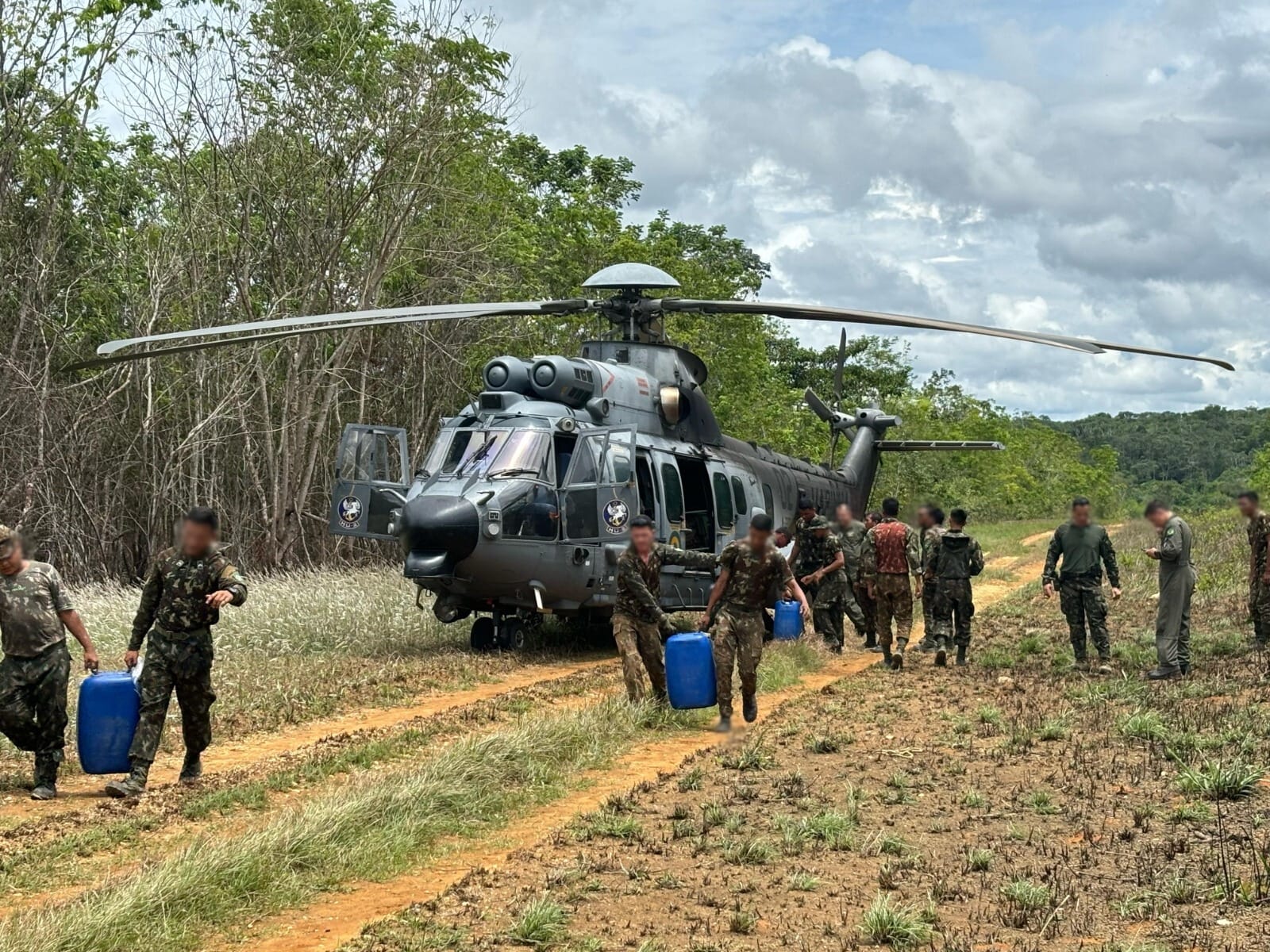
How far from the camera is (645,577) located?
9742mm

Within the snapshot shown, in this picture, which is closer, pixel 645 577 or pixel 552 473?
pixel 645 577

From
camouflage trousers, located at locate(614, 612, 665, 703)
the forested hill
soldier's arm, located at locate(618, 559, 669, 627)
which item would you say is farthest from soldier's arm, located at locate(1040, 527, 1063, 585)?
the forested hill

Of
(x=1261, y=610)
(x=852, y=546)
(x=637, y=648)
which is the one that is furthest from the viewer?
(x=852, y=546)

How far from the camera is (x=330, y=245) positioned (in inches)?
759

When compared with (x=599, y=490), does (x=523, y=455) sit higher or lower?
higher

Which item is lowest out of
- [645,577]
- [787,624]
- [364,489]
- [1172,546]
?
[787,624]

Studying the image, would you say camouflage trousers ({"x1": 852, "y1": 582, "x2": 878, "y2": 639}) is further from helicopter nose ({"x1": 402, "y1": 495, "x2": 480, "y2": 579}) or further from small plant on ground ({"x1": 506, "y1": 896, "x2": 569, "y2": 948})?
small plant on ground ({"x1": 506, "y1": 896, "x2": 569, "y2": 948})

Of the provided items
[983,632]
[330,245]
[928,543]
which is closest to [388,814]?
[928,543]

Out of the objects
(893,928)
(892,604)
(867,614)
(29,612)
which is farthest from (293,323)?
(893,928)

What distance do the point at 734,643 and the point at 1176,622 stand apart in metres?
4.47

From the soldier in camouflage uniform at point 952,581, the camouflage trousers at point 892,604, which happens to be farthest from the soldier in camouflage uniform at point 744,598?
the soldier in camouflage uniform at point 952,581

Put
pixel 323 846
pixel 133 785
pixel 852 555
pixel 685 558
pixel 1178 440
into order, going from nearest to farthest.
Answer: pixel 323 846
pixel 133 785
pixel 685 558
pixel 852 555
pixel 1178 440

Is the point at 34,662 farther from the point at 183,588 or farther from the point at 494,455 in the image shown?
the point at 494,455

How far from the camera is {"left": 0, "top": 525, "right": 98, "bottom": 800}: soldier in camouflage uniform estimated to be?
754 cm
